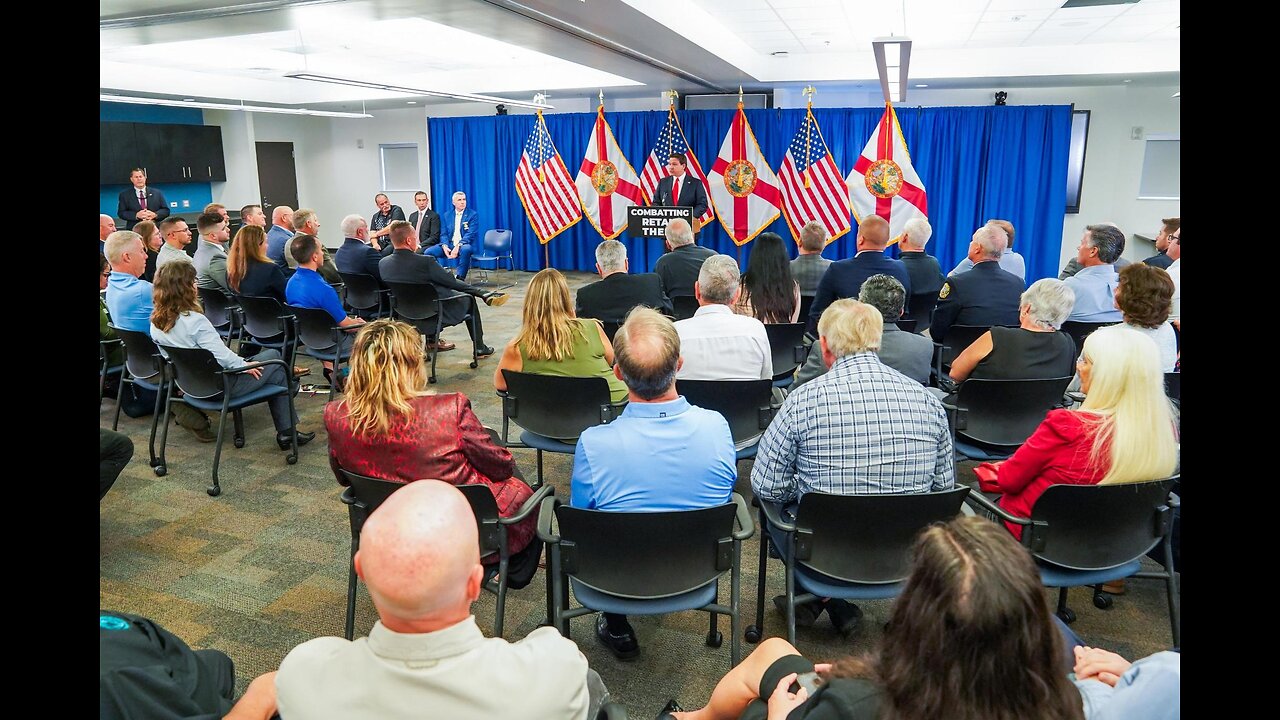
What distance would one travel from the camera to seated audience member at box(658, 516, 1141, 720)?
1.11 metres

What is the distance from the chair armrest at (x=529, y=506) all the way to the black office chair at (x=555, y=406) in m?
0.82

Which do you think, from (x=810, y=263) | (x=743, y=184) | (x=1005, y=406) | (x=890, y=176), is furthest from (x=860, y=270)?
(x=743, y=184)

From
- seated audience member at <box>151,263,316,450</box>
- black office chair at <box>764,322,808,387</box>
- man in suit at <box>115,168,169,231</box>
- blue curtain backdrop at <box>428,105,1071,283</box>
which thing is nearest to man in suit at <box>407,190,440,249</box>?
blue curtain backdrop at <box>428,105,1071,283</box>

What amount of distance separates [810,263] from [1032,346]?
2.53 m

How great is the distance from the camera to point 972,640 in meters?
1.12

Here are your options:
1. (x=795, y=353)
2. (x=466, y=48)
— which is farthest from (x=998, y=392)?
(x=466, y=48)

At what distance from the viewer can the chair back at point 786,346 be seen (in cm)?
442

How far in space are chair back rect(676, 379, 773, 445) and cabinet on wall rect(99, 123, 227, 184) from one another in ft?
37.8

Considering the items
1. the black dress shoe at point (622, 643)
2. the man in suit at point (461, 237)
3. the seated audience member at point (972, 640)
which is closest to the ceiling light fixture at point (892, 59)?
the black dress shoe at point (622, 643)

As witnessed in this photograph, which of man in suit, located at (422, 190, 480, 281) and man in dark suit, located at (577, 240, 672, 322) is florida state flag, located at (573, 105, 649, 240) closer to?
man in suit, located at (422, 190, 480, 281)

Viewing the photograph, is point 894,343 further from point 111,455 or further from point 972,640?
point 111,455

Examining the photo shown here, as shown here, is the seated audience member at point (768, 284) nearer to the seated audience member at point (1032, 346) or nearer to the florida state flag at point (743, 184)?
the seated audience member at point (1032, 346)

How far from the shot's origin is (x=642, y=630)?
287 centimetres
